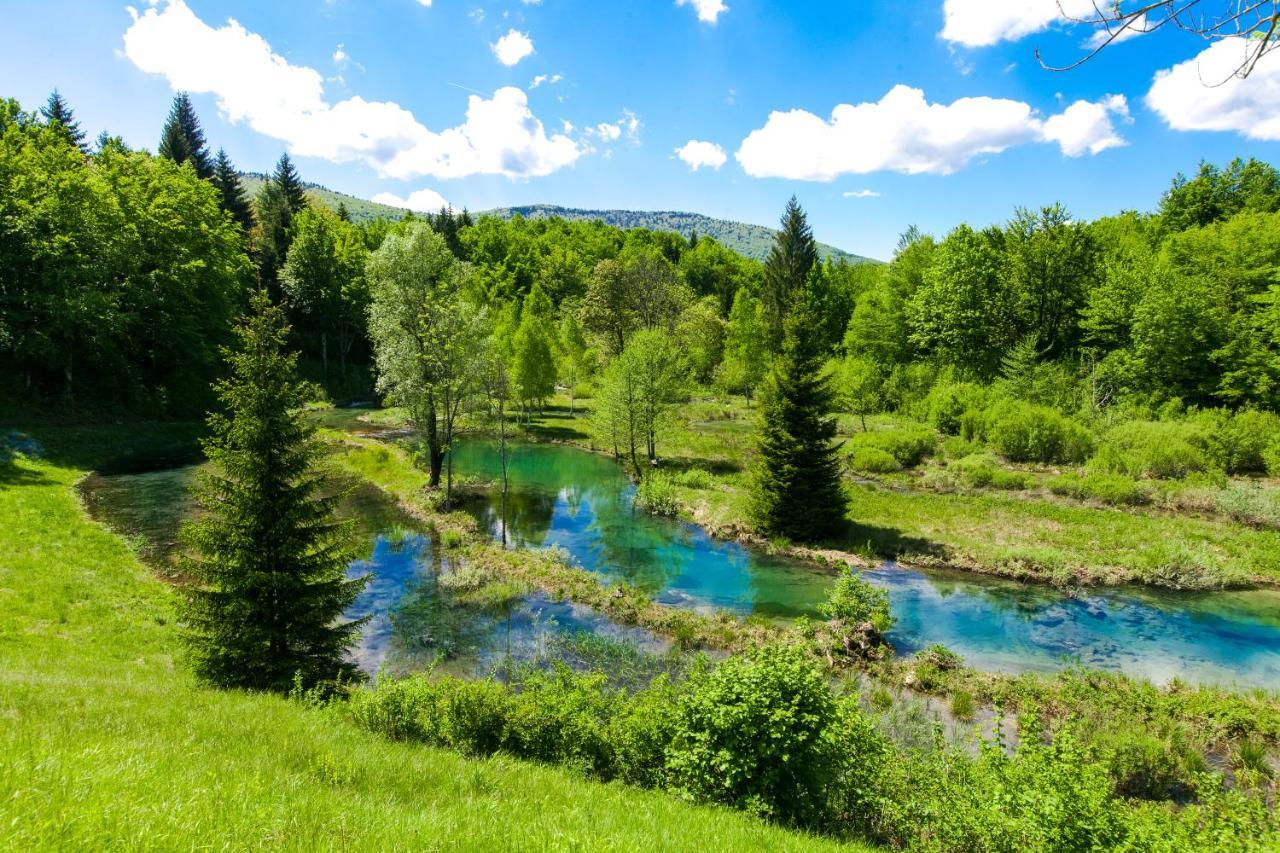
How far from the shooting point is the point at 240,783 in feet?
19.5

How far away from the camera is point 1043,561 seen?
78.1 feet

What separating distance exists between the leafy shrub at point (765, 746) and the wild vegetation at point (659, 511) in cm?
6

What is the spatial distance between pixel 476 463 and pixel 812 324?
25506 mm

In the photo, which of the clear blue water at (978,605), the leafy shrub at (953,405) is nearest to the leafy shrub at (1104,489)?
the clear blue water at (978,605)

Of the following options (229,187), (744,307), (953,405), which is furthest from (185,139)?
(953,405)

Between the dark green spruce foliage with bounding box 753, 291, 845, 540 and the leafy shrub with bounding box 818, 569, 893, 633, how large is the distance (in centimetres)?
824

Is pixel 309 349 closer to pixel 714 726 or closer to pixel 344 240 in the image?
pixel 344 240

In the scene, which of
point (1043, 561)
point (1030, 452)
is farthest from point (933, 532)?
point (1030, 452)

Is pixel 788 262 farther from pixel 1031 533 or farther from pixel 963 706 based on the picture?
pixel 963 706

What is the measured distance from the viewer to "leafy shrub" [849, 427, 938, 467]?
4044cm

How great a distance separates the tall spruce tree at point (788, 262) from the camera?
70.6 meters

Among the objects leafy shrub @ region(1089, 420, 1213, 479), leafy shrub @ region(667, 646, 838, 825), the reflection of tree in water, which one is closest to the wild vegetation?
leafy shrub @ region(667, 646, 838, 825)

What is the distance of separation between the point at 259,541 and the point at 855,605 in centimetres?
1625

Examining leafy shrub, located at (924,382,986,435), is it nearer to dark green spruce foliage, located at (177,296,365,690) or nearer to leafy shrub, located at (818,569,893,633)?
leafy shrub, located at (818,569,893,633)
